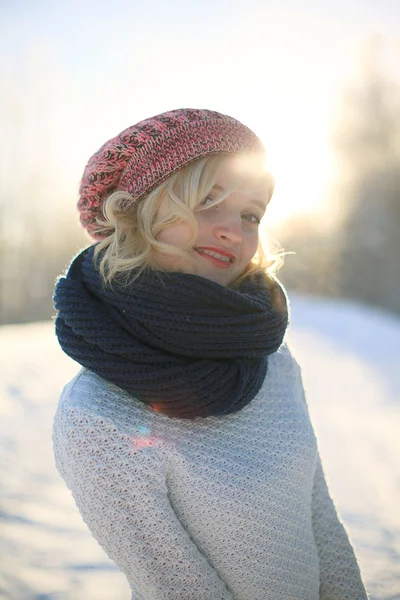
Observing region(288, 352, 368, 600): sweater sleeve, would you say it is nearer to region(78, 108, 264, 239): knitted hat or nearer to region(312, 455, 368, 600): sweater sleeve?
region(312, 455, 368, 600): sweater sleeve

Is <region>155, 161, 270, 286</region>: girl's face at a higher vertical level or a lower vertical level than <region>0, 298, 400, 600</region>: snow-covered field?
higher

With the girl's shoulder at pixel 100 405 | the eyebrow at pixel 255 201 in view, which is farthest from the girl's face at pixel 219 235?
the girl's shoulder at pixel 100 405

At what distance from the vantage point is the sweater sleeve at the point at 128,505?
97 cm

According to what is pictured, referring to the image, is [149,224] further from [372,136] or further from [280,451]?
[372,136]

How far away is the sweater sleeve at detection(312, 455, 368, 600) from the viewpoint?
138 centimetres

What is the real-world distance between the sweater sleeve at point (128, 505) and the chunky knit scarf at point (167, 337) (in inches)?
4.6

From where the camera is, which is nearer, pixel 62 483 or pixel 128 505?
pixel 128 505

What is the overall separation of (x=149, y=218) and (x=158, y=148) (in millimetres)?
166

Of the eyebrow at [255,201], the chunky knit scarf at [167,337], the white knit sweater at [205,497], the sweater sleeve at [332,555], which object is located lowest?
the sweater sleeve at [332,555]

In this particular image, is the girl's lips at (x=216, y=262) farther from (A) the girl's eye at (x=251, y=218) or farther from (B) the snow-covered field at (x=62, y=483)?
(B) the snow-covered field at (x=62, y=483)

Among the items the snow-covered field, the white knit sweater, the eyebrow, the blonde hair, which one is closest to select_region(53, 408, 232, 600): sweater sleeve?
the white knit sweater

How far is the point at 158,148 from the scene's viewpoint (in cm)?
116

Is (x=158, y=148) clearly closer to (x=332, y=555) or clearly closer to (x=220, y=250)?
(x=220, y=250)

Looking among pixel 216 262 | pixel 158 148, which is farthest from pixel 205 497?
pixel 158 148
